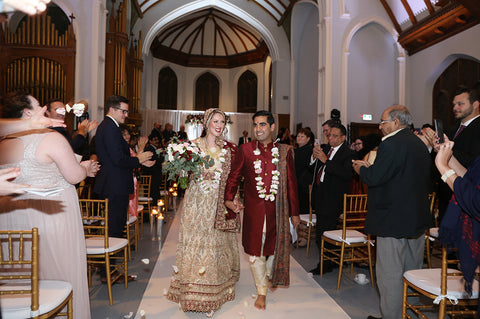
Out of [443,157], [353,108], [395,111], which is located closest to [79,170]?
[443,157]

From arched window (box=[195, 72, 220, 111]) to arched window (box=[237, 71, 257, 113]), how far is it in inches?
54.6

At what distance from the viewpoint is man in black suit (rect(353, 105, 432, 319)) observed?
2.91 meters

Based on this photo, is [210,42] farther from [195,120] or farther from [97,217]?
[97,217]

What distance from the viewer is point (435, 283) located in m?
2.56

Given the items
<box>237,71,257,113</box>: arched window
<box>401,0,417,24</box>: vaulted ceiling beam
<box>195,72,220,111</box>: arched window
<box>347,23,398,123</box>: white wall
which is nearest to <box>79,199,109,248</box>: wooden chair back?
<box>347,23,398,123</box>: white wall

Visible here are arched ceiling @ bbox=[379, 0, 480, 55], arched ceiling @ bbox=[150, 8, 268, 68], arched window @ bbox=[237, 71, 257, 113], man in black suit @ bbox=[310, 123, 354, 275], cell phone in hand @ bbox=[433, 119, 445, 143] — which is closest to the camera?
cell phone in hand @ bbox=[433, 119, 445, 143]

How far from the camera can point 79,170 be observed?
246 centimetres

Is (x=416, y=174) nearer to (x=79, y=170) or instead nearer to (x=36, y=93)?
(x=79, y=170)

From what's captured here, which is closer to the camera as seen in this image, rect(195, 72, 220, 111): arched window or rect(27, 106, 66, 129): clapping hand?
rect(27, 106, 66, 129): clapping hand

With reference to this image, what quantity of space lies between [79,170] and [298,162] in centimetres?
360

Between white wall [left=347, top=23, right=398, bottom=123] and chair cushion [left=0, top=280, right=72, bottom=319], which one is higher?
white wall [left=347, top=23, right=398, bottom=123]

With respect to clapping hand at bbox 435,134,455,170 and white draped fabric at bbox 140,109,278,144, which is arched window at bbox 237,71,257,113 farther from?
clapping hand at bbox 435,134,455,170

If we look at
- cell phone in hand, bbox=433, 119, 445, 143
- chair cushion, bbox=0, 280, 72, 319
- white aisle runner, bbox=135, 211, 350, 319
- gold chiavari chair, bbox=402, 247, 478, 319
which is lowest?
white aisle runner, bbox=135, 211, 350, 319

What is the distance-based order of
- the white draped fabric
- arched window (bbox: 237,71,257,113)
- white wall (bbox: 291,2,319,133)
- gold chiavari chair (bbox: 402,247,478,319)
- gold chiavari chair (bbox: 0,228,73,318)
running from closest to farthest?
gold chiavari chair (bbox: 0,228,73,318) < gold chiavari chair (bbox: 402,247,478,319) < white wall (bbox: 291,2,319,133) < the white draped fabric < arched window (bbox: 237,71,257,113)
